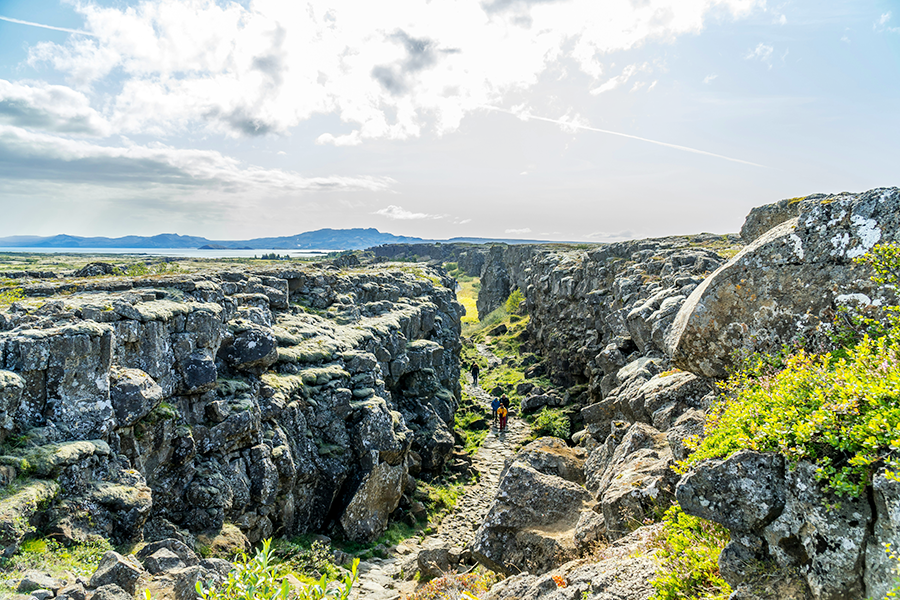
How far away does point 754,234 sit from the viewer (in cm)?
1811

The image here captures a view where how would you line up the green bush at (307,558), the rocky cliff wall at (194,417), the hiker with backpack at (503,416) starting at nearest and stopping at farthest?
the rocky cliff wall at (194,417) → the green bush at (307,558) → the hiker with backpack at (503,416)

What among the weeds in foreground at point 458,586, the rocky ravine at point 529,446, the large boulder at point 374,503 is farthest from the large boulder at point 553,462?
the large boulder at point 374,503

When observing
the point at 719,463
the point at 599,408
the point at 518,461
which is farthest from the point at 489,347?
the point at 719,463

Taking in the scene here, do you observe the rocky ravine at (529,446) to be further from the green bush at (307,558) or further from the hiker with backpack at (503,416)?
the hiker with backpack at (503,416)

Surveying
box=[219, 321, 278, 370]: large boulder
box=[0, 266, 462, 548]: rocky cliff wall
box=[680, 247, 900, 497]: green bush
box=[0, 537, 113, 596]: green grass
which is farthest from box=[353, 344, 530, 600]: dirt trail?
box=[680, 247, 900, 497]: green bush

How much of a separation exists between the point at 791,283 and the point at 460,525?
22674 millimetres

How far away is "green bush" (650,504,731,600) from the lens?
8.02 m

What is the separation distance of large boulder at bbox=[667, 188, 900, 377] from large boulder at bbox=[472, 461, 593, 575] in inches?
283

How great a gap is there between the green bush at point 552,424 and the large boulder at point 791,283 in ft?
87.6

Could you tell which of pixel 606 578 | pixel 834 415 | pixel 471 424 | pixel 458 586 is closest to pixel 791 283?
pixel 834 415

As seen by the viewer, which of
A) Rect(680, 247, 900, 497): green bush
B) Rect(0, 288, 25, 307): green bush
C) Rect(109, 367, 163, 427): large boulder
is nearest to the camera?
Rect(680, 247, 900, 497): green bush

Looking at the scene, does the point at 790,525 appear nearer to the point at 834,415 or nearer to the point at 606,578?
the point at 834,415

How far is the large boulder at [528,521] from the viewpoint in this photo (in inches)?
577

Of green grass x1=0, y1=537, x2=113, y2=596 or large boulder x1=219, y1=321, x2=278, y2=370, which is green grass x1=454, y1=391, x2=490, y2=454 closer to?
large boulder x1=219, y1=321, x2=278, y2=370
